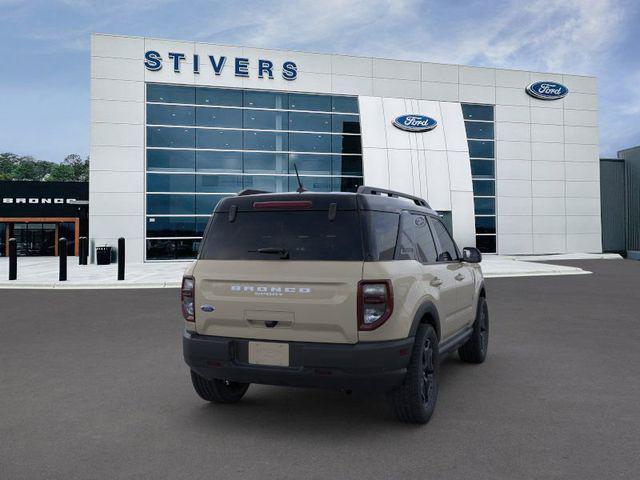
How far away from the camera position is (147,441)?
150 inches

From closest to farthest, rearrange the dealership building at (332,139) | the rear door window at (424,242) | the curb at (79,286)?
the rear door window at (424,242) → the curb at (79,286) → the dealership building at (332,139)

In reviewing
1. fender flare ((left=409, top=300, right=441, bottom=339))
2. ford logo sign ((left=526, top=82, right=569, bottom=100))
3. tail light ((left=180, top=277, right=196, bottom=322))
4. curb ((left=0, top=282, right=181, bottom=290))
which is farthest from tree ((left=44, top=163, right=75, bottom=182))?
fender flare ((left=409, top=300, right=441, bottom=339))

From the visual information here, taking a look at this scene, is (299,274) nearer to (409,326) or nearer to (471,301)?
(409,326)

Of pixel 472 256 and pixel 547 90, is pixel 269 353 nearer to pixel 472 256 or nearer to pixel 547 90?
pixel 472 256

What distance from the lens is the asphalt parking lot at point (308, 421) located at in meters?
3.36

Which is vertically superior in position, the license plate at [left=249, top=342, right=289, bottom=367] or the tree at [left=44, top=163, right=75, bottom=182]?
the tree at [left=44, top=163, right=75, bottom=182]

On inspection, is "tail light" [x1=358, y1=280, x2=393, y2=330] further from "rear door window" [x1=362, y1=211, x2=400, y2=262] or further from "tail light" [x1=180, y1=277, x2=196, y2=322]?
"tail light" [x1=180, y1=277, x2=196, y2=322]

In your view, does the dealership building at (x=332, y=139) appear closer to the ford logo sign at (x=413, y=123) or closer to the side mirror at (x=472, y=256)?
the ford logo sign at (x=413, y=123)

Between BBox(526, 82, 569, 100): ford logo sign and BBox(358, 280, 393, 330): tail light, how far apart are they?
3052 centimetres

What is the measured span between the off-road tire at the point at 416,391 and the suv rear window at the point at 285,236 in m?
0.89

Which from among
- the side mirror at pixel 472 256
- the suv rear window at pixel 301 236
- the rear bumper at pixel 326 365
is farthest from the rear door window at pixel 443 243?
the rear bumper at pixel 326 365

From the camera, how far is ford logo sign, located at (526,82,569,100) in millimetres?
30469

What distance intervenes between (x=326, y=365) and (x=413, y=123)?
25807 mm

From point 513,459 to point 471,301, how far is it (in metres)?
2.47
